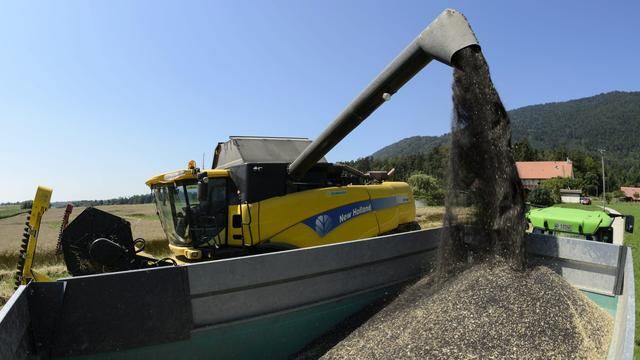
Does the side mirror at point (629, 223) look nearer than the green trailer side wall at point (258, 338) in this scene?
No

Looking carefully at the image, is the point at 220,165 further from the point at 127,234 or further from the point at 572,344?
the point at 572,344

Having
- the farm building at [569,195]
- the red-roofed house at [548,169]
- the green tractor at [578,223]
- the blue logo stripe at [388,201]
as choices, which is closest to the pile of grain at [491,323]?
the blue logo stripe at [388,201]

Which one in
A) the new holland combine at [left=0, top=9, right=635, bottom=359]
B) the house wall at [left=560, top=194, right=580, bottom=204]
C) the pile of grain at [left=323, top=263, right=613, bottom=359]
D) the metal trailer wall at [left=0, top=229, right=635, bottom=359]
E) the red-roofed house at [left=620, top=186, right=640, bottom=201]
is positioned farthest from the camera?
the red-roofed house at [left=620, top=186, right=640, bottom=201]

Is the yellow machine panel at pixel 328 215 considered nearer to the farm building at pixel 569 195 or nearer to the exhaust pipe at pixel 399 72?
the exhaust pipe at pixel 399 72

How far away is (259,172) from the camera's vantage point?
16.0 feet

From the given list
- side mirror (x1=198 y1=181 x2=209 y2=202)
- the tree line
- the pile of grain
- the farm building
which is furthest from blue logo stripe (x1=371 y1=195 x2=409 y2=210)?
the farm building

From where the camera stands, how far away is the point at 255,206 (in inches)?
188

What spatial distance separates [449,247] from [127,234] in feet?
10.2

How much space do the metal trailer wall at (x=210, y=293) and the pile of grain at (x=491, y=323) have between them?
0.27 meters

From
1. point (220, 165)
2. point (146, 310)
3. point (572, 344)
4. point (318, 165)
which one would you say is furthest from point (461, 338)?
point (220, 165)

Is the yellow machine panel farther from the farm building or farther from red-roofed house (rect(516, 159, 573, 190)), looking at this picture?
red-roofed house (rect(516, 159, 573, 190))

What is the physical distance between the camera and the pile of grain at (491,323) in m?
2.87

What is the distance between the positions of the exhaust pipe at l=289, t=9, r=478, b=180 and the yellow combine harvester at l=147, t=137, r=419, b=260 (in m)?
0.36

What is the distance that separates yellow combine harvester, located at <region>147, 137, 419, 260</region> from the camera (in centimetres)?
480
